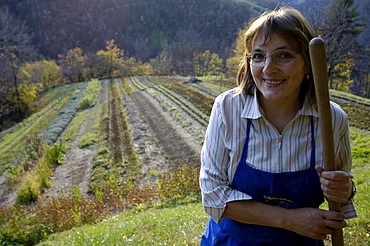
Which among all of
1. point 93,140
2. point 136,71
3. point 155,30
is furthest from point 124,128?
point 155,30

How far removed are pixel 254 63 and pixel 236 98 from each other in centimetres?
23

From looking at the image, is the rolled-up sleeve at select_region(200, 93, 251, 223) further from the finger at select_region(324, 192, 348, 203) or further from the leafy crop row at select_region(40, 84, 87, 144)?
the leafy crop row at select_region(40, 84, 87, 144)

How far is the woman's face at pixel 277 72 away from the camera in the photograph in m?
1.39

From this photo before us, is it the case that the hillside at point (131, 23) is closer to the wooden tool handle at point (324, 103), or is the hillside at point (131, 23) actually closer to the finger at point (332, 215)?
the wooden tool handle at point (324, 103)

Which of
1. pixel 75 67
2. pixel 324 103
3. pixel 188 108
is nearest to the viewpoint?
pixel 324 103

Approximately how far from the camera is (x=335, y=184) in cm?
130

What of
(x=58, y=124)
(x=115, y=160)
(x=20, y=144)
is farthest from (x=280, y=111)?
(x=58, y=124)

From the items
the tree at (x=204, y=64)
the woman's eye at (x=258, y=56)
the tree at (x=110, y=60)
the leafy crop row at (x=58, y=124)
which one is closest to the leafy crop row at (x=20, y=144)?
the leafy crop row at (x=58, y=124)

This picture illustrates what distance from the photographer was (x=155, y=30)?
450ft

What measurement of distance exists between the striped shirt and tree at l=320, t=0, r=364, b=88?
96.9ft

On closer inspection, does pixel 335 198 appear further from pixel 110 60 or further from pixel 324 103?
pixel 110 60

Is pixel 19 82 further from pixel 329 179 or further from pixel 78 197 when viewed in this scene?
pixel 329 179

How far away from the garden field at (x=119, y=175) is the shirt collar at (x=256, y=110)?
2332mm

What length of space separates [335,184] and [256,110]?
1.78 feet
